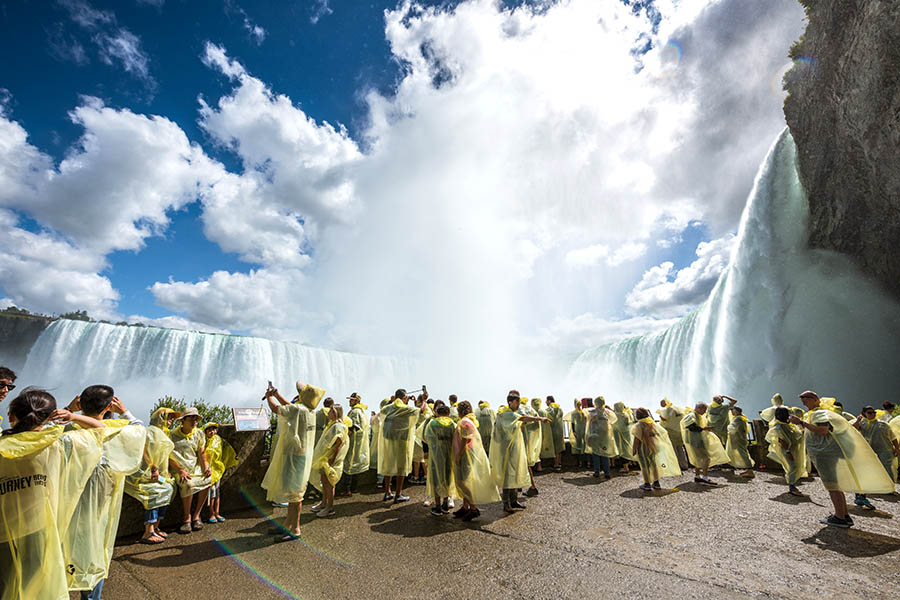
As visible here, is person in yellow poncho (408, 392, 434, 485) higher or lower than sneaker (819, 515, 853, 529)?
higher

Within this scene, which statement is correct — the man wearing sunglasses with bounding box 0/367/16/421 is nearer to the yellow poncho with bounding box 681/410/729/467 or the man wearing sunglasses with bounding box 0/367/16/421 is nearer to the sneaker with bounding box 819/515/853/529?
the sneaker with bounding box 819/515/853/529

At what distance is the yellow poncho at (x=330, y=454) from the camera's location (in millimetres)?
5793

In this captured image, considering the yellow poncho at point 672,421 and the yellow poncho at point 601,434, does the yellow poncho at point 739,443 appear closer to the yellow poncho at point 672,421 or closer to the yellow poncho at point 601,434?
the yellow poncho at point 672,421

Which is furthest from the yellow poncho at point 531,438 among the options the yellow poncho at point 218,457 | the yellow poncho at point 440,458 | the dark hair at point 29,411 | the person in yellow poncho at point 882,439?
the dark hair at point 29,411

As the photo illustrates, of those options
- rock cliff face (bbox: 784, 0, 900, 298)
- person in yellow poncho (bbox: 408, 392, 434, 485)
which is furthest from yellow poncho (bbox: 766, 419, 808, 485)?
rock cliff face (bbox: 784, 0, 900, 298)

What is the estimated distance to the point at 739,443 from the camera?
907cm

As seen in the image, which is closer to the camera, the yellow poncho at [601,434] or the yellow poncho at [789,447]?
the yellow poncho at [789,447]

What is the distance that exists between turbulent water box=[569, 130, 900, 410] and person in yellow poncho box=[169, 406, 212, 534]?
2266cm

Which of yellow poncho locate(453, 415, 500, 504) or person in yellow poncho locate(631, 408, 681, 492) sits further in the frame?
person in yellow poncho locate(631, 408, 681, 492)

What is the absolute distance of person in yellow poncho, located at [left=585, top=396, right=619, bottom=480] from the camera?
349 inches

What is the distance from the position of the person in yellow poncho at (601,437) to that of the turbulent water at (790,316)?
14775 mm

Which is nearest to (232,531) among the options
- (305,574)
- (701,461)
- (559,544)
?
(305,574)

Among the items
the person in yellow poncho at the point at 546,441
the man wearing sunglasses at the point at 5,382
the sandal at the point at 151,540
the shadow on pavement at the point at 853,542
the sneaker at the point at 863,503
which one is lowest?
the sandal at the point at 151,540

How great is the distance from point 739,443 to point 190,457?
11368mm
